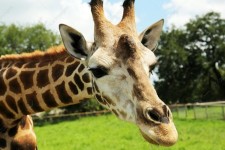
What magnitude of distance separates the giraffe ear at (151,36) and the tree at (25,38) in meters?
58.5

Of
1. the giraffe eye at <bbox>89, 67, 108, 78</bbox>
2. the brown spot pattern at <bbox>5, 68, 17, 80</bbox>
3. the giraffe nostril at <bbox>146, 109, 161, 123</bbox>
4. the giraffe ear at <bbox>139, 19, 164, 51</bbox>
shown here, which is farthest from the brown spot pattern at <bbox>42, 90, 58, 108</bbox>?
the giraffe nostril at <bbox>146, 109, 161, 123</bbox>

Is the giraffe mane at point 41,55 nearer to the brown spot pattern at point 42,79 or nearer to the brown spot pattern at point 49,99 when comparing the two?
the brown spot pattern at point 42,79

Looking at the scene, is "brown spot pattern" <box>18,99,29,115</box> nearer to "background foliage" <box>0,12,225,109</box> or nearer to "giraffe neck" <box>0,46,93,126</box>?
"giraffe neck" <box>0,46,93,126</box>

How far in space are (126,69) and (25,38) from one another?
63.7 metres

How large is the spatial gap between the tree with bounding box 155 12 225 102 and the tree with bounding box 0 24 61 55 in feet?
59.3

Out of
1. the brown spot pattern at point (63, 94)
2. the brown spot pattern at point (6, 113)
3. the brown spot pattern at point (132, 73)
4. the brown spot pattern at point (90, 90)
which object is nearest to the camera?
the brown spot pattern at point (132, 73)

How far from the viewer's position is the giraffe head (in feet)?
13.6

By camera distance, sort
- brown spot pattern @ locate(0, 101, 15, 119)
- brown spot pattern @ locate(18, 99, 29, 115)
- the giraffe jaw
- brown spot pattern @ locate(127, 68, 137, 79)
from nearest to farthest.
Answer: the giraffe jaw
brown spot pattern @ locate(127, 68, 137, 79)
brown spot pattern @ locate(18, 99, 29, 115)
brown spot pattern @ locate(0, 101, 15, 119)

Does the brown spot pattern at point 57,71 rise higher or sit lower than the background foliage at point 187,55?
higher

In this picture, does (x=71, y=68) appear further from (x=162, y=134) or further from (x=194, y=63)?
(x=194, y=63)

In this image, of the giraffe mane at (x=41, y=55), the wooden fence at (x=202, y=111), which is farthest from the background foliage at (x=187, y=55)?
the giraffe mane at (x=41, y=55)

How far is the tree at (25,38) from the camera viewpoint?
212ft

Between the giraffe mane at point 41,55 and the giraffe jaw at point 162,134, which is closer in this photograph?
the giraffe jaw at point 162,134

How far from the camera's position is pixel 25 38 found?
66.6 m
